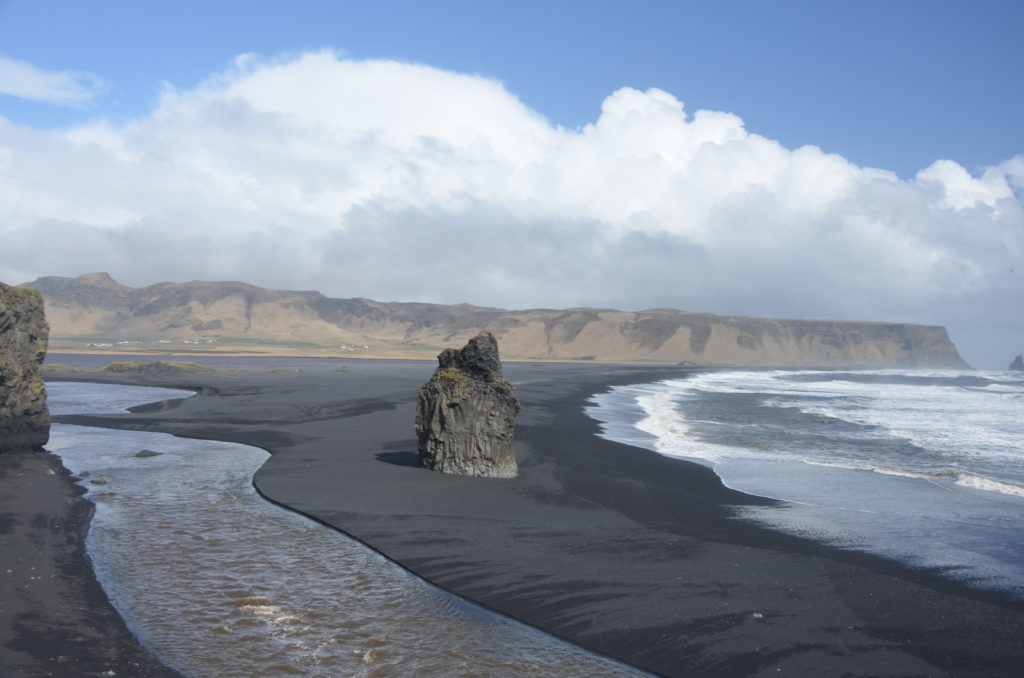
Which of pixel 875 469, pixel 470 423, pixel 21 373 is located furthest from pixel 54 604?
pixel 875 469

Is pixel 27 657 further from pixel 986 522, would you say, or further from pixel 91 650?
pixel 986 522

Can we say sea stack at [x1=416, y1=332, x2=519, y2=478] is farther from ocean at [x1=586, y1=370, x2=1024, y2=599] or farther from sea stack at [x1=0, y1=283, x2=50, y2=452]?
sea stack at [x1=0, y1=283, x2=50, y2=452]


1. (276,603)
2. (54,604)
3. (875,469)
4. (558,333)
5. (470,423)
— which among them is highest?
(558,333)

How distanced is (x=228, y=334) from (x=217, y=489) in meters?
170

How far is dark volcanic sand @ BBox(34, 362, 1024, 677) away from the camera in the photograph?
699 cm

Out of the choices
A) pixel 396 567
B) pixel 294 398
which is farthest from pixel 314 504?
pixel 294 398

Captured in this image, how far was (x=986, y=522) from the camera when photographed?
41.8ft

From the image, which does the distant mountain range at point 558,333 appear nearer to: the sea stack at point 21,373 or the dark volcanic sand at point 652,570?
the sea stack at point 21,373

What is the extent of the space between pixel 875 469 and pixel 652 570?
11.5m

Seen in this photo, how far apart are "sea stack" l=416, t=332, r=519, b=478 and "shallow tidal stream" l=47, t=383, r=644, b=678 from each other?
3.79m

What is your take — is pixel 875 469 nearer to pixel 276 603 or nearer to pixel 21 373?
pixel 276 603

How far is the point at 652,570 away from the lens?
9.22 meters

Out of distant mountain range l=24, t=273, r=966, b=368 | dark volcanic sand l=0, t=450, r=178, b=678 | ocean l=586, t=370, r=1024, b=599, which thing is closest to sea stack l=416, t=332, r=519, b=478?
ocean l=586, t=370, r=1024, b=599

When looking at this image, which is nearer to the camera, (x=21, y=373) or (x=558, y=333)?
(x=21, y=373)
